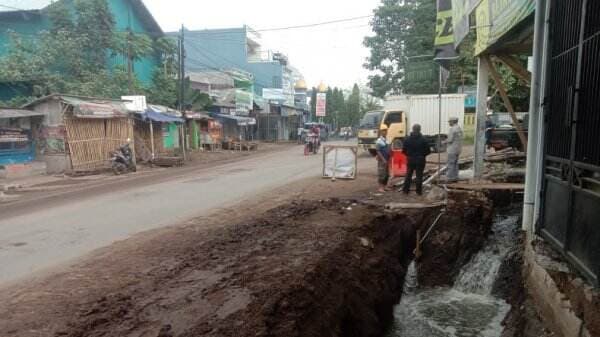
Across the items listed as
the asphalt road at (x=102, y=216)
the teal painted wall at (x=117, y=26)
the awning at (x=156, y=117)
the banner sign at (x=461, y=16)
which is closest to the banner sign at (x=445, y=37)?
the banner sign at (x=461, y=16)

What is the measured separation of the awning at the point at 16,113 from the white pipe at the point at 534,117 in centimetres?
1700

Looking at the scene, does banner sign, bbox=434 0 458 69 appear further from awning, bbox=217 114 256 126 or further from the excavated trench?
awning, bbox=217 114 256 126

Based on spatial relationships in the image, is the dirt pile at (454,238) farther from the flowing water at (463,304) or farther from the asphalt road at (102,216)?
the asphalt road at (102,216)

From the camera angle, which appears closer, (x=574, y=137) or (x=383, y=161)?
(x=574, y=137)

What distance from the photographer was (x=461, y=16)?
10.2m

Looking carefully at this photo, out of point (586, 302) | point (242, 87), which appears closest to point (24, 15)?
point (242, 87)

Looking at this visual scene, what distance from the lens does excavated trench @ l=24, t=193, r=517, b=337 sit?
4.33 metres

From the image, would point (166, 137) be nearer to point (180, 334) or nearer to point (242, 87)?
point (242, 87)

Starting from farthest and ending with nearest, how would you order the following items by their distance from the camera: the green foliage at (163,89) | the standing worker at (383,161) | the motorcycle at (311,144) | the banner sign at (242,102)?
the banner sign at (242,102) < the green foliage at (163,89) < the motorcycle at (311,144) < the standing worker at (383,161)

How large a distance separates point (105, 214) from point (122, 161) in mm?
9284

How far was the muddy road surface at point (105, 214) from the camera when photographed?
6.91 m

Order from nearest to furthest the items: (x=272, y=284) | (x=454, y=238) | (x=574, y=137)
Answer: (x=574, y=137), (x=272, y=284), (x=454, y=238)

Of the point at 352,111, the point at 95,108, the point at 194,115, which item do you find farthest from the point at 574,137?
the point at 352,111

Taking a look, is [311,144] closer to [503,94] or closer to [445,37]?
[445,37]
